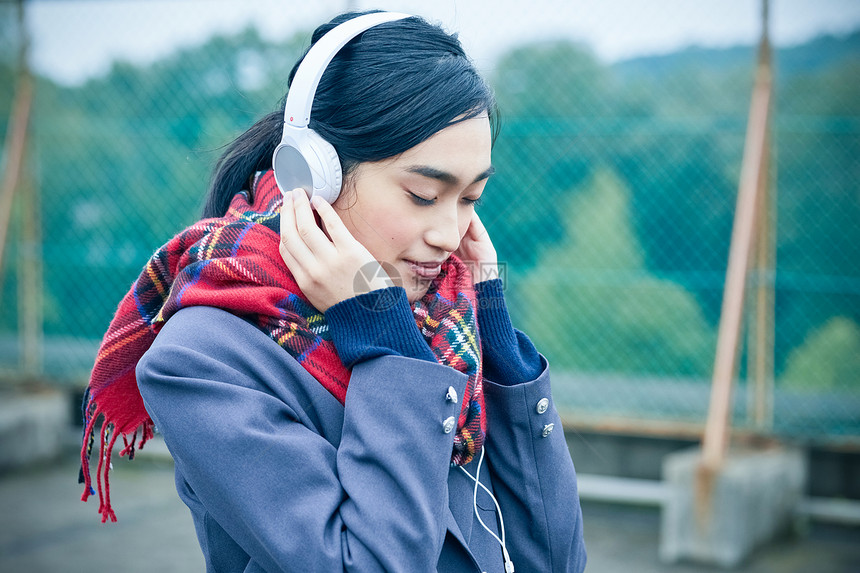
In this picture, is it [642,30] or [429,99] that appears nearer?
[429,99]

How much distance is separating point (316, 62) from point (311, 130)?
0.37 feet

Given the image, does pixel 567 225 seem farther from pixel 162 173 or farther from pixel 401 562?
pixel 401 562

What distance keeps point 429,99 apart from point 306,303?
378 mm

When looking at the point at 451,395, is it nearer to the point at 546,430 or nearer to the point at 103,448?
the point at 546,430

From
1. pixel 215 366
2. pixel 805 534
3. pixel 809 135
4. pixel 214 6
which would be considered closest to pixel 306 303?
pixel 215 366

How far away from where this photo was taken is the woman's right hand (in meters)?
1.17

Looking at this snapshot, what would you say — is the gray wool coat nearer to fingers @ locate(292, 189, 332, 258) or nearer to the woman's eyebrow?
fingers @ locate(292, 189, 332, 258)

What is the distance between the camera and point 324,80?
131 centimetres

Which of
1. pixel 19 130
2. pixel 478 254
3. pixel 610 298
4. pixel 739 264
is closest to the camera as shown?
pixel 478 254

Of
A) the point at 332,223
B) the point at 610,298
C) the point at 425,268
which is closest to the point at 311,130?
the point at 332,223

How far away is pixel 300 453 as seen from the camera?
1.06 meters

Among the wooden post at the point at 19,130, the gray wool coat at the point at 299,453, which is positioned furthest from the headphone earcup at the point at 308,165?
the wooden post at the point at 19,130

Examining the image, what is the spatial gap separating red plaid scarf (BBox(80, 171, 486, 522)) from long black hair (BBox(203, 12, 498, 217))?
0.59 ft

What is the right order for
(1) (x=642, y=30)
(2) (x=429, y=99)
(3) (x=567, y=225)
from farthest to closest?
(3) (x=567, y=225) → (1) (x=642, y=30) → (2) (x=429, y=99)
